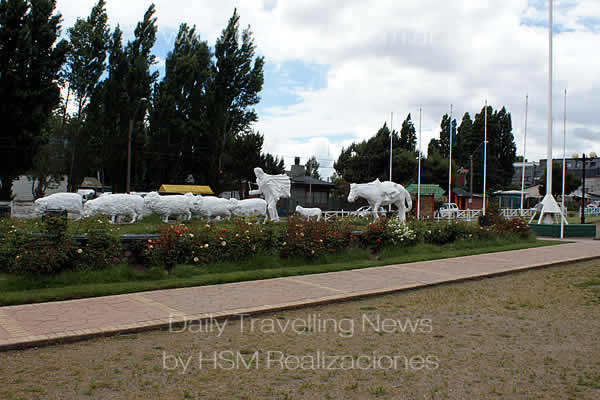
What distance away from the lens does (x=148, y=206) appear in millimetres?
16656

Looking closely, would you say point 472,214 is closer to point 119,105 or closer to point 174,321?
point 119,105

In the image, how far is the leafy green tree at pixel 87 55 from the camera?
36.0 meters

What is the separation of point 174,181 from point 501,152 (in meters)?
42.7

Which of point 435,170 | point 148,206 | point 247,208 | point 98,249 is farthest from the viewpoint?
point 435,170

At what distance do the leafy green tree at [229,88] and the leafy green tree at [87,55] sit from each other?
28.8 ft

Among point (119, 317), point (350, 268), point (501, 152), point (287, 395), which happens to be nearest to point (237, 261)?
point (350, 268)

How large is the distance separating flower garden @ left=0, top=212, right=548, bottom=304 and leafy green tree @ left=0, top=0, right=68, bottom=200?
61.4ft

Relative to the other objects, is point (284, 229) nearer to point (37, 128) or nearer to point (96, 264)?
point (96, 264)

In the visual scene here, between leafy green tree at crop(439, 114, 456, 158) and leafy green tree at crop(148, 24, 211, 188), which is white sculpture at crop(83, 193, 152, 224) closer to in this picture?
leafy green tree at crop(148, 24, 211, 188)

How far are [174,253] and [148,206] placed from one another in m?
7.80

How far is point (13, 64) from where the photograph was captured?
26078 mm

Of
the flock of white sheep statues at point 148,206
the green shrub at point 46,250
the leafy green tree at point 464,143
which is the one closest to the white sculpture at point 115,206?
the flock of white sheep statues at point 148,206

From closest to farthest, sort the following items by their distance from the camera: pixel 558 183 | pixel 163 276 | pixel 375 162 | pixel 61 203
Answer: pixel 163 276, pixel 61 203, pixel 375 162, pixel 558 183

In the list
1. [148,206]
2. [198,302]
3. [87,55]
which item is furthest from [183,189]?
[198,302]
